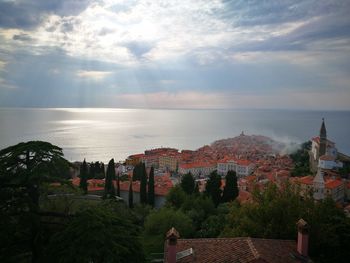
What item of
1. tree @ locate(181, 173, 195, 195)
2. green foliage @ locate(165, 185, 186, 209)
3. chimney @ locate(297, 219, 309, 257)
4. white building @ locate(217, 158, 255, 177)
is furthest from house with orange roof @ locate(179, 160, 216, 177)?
chimney @ locate(297, 219, 309, 257)

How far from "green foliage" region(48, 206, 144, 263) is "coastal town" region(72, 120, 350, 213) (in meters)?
7.88

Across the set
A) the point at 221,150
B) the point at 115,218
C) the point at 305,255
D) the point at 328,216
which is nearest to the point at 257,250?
the point at 305,255

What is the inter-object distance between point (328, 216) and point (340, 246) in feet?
4.06

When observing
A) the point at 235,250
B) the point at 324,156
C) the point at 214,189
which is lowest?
the point at 214,189

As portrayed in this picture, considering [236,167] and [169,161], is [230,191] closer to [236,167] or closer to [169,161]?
[236,167]

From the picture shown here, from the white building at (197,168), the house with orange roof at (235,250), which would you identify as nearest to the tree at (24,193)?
the house with orange roof at (235,250)

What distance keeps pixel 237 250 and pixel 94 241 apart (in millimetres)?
4294

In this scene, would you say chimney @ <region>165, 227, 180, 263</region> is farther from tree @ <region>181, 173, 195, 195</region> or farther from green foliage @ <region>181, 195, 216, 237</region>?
tree @ <region>181, 173, 195, 195</region>

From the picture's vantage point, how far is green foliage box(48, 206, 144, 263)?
5387 mm

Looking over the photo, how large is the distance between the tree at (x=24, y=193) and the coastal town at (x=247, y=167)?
8.65 m

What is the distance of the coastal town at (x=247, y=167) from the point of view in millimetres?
31422

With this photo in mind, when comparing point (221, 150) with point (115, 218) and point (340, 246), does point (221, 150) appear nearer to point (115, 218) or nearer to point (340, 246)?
point (340, 246)

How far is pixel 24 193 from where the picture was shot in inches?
250

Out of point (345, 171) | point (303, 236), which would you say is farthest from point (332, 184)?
point (303, 236)
